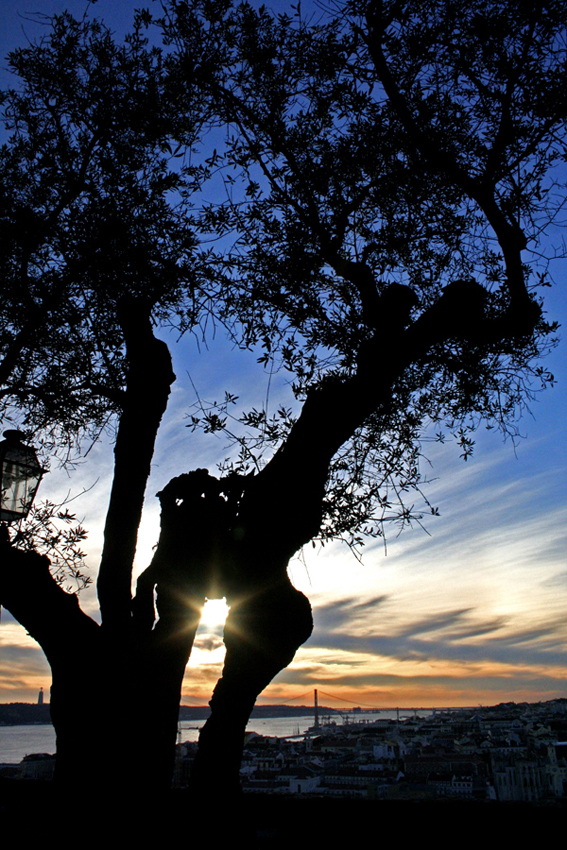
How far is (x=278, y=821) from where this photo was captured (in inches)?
165

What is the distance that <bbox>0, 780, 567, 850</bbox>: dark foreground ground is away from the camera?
10.9 feet

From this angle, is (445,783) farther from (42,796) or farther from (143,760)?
(143,760)

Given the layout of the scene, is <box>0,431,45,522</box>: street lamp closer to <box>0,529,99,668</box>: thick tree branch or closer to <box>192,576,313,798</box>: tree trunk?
<box>0,529,99,668</box>: thick tree branch

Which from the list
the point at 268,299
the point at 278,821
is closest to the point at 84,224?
the point at 268,299

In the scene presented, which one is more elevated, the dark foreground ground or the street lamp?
the street lamp

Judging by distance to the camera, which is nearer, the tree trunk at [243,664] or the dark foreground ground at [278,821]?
the dark foreground ground at [278,821]

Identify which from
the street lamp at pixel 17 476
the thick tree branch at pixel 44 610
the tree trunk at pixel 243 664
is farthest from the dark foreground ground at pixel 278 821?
the street lamp at pixel 17 476

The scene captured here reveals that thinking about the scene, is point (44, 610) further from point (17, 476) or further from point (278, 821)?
point (278, 821)

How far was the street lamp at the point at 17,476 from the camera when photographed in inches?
196

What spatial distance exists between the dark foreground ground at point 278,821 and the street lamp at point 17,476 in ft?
7.76

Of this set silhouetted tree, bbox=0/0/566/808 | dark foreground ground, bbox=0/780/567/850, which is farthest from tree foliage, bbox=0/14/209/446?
dark foreground ground, bbox=0/780/567/850

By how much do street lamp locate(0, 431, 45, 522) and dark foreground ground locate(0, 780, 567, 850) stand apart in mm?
2365

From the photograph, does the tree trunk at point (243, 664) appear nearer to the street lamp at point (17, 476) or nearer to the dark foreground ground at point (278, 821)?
the dark foreground ground at point (278, 821)

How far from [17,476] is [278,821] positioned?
3741 millimetres
